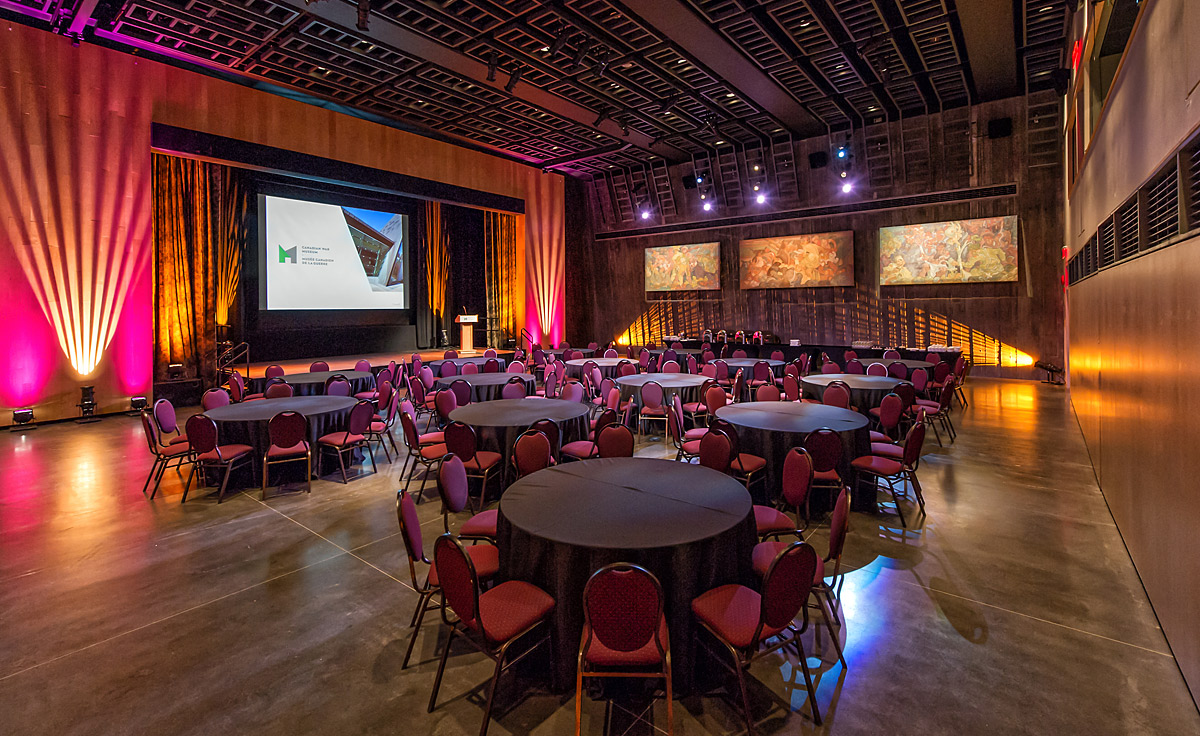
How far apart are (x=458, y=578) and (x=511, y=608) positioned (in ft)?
1.10

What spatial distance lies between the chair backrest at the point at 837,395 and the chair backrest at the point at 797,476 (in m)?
3.01

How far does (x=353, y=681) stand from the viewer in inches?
110

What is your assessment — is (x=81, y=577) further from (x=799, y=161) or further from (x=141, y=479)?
(x=799, y=161)

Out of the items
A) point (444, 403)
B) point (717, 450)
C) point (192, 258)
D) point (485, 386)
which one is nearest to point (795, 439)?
point (717, 450)

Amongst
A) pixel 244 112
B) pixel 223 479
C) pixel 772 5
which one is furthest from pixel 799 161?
pixel 223 479

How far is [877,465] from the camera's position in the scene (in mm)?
4887

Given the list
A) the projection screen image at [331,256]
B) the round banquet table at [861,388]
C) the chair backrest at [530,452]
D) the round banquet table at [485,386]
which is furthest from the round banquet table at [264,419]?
the projection screen image at [331,256]

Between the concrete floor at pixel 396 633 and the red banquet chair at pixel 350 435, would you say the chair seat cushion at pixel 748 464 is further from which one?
the red banquet chair at pixel 350 435

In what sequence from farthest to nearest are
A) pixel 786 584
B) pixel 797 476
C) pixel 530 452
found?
1. pixel 530 452
2. pixel 797 476
3. pixel 786 584

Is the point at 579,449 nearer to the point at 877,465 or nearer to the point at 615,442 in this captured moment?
the point at 615,442

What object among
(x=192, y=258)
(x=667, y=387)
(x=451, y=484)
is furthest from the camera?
(x=192, y=258)

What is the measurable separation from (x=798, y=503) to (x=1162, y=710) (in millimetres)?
→ 1929

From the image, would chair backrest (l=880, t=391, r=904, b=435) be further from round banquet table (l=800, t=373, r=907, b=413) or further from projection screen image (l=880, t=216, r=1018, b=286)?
projection screen image (l=880, t=216, r=1018, b=286)

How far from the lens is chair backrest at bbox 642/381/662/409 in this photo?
754 cm
